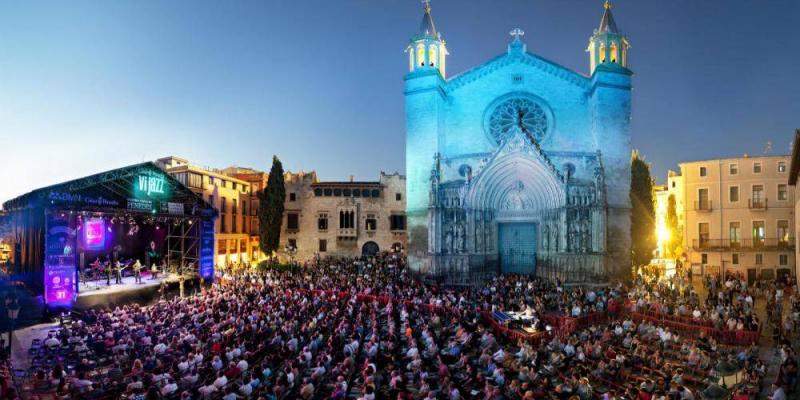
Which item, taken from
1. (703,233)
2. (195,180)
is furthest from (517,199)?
(195,180)

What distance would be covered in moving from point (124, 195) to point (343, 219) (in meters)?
22.5

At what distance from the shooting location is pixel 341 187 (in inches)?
1784

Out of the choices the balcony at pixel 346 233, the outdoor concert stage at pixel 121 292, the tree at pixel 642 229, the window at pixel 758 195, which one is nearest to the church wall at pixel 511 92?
the tree at pixel 642 229

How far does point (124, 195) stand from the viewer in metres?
24.7

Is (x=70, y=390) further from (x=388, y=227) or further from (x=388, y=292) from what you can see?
(x=388, y=227)


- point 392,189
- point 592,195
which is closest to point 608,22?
point 592,195

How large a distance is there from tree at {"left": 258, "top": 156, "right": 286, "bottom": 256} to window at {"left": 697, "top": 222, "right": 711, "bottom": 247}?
35921 millimetres

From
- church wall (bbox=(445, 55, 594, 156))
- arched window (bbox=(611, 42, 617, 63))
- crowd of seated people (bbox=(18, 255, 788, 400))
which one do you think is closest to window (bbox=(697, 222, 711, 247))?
church wall (bbox=(445, 55, 594, 156))

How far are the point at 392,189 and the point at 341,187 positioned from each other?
505 centimetres

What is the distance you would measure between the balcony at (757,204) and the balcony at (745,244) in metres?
2.41

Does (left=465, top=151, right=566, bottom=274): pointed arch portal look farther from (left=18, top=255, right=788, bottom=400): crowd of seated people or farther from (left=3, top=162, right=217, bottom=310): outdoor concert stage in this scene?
(left=3, top=162, right=217, bottom=310): outdoor concert stage

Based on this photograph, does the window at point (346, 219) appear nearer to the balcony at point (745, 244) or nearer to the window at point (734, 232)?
the balcony at point (745, 244)

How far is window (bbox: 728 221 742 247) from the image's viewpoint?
3647 centimetres

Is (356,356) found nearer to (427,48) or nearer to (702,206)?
(427,48)
